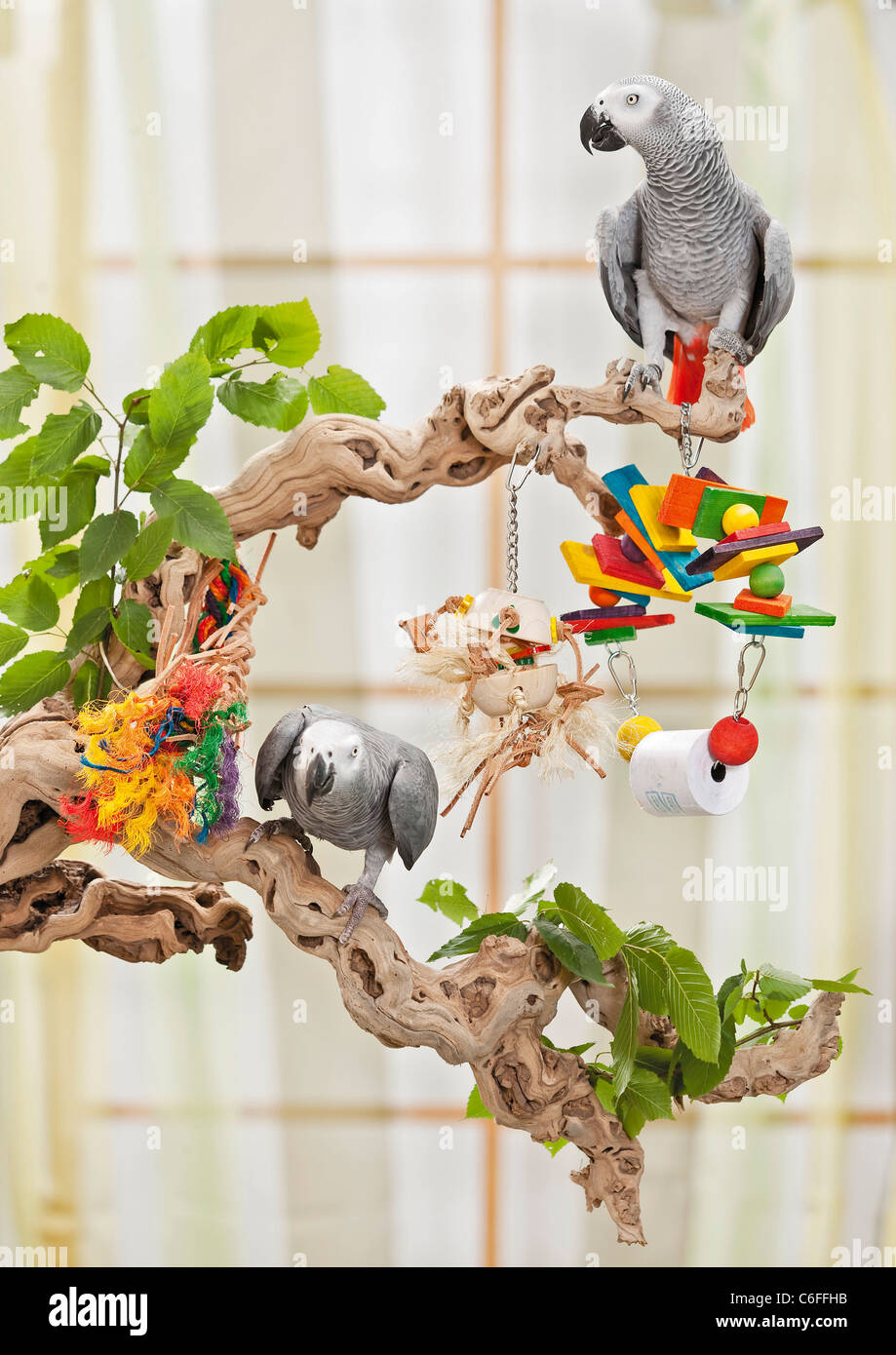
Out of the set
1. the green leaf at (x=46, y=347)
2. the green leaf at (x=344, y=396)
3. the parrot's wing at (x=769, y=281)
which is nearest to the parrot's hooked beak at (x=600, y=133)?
the parrot's wing at (x=769, y=281)

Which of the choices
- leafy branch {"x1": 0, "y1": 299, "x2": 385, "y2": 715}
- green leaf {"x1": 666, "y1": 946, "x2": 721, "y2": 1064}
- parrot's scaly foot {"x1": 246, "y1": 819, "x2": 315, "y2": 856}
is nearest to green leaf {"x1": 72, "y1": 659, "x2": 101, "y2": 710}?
leafy branch {"x1": 0, "y1": 299, "x2": 385, "y2": 715}

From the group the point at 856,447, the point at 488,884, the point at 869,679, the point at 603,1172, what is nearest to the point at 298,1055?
the point at 488,884

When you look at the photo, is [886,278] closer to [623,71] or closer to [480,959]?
[623,71]

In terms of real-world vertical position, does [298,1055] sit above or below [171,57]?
below

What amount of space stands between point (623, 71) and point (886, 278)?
539 mm

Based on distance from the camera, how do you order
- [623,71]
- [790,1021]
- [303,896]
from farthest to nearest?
[623,71]
[790,1021]
[303,896]

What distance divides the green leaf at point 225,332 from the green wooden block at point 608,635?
472 millimetres

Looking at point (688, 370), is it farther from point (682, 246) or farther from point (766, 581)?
point (766, 581)

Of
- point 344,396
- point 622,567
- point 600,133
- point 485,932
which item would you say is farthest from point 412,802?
point 600,133

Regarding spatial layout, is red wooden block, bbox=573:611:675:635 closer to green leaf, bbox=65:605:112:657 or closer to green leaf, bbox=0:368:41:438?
green leaf, bbox=65:605:112:657

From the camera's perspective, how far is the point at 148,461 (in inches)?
39.4

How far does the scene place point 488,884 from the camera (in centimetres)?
171

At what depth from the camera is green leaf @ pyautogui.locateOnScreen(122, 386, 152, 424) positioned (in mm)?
1062

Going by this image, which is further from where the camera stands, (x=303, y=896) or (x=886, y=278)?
(x=886, y=278)
